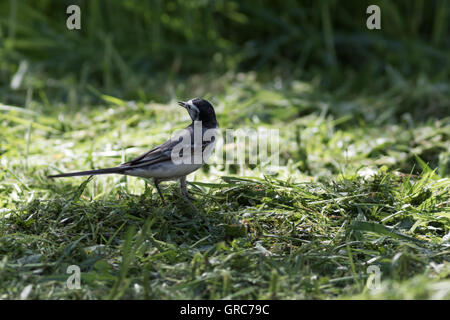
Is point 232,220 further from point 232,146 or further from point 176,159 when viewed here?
point 232,146

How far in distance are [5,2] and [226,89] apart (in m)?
3.72

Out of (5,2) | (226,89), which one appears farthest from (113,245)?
(5,2)

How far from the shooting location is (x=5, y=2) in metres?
7.93

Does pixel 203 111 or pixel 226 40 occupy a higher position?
pixel 226 40

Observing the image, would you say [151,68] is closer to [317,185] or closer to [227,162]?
[227,162]

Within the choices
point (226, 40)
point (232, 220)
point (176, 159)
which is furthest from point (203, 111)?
point (226, 40)

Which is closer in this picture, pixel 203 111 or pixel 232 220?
pixel 232 220

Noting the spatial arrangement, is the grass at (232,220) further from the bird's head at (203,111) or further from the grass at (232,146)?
the bird's head at (203,111)

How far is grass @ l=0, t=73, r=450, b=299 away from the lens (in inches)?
106

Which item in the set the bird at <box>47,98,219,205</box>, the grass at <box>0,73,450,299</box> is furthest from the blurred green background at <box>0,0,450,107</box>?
the bird at <box>47,98,219,205</box>

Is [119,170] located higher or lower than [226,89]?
lower

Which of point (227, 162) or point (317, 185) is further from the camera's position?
point (227, 162)

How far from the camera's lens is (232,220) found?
3266mm
